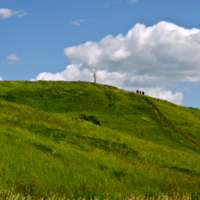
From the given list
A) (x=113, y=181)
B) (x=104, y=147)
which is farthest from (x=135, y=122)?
(x=113, y=181)

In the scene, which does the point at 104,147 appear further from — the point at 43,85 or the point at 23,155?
the point at 43,85

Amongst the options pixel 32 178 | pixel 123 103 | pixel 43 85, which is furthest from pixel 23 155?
pixel 43 85

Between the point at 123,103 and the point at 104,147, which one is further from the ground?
the point at 123,103

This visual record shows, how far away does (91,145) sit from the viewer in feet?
60.6

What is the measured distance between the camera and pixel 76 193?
8148mm

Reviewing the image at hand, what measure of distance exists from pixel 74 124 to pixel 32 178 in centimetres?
1615

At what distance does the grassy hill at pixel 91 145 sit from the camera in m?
9.12

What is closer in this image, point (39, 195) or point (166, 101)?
point (39, 195)

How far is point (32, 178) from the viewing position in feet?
28.4

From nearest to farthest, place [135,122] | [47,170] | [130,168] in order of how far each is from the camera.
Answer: [47,170] → [130,168] → [135,122]

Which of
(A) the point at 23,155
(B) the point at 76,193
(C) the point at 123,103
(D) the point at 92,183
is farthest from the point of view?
(C) the point at 123,103

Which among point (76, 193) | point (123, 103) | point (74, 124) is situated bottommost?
point (76, 193)

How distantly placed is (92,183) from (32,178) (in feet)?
7.56

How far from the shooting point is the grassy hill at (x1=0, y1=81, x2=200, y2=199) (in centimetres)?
912
